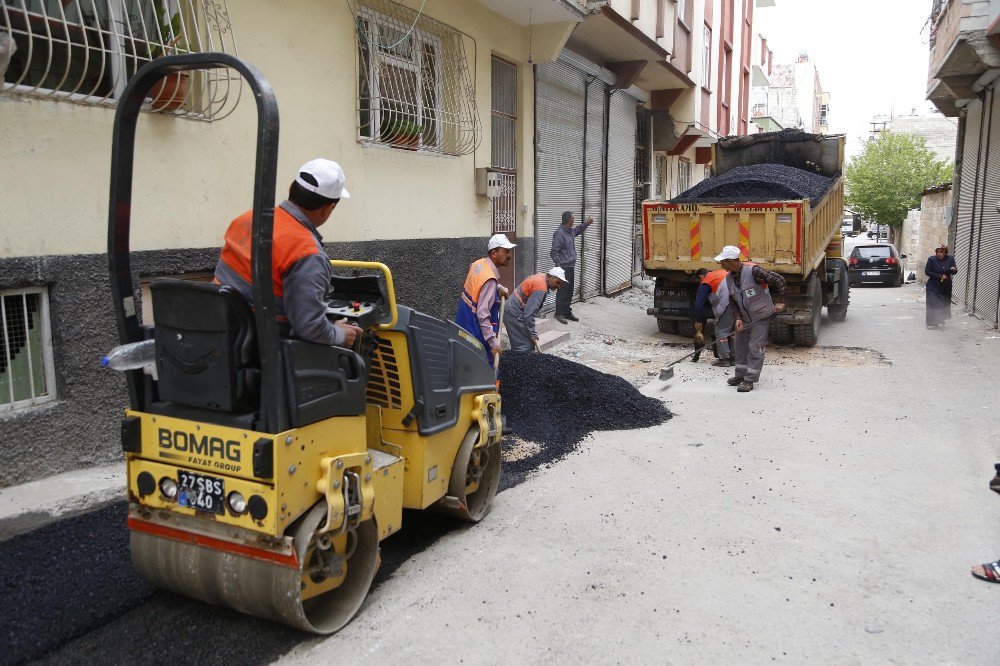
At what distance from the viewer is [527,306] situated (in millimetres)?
8109

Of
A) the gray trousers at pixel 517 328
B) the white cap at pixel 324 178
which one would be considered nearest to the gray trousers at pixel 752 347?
the gray trousers at pixel 517 328

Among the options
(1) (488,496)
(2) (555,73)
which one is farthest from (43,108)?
(2) (555,73)

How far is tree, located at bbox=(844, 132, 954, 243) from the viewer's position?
125ft

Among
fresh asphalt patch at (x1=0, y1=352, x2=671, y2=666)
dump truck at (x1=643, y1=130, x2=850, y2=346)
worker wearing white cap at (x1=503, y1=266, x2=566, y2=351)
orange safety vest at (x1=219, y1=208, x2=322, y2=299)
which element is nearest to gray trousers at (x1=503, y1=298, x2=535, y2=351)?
worker wearing white cap at (x1=503, y1=266, x2=566, y2=351)

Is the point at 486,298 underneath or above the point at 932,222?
underneath

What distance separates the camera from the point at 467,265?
9.88 meters

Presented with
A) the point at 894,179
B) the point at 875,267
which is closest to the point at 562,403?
the point at 875,267

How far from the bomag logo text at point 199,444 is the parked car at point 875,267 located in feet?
75.7

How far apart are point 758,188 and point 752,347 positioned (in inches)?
154

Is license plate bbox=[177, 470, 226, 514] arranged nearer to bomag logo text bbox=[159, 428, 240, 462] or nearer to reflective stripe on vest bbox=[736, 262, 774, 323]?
bomag logo text bbox=[159, 428, 240, 462]

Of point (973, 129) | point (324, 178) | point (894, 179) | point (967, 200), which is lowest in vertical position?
point (324, 178)

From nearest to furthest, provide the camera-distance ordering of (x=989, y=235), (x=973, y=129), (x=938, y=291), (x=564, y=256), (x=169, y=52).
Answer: (x=169, y=52), (x=564, y=256), (x=938, y=291), (x=989, y=235), (x=973, y=129)

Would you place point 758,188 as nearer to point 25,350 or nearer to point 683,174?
point 25,350

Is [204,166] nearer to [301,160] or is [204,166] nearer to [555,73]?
[301,160]
